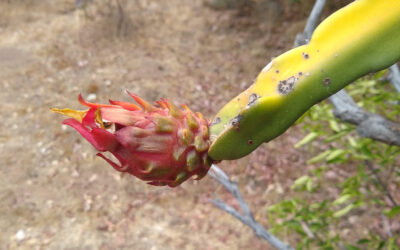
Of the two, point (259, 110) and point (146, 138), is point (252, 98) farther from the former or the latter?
point (146, 138)

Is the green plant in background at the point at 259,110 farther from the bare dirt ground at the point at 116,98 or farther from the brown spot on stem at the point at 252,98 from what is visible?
the bare dirt ground at the point at 116,98

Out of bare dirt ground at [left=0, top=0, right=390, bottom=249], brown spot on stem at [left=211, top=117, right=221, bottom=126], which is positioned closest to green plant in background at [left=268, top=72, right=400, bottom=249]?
brown spot on stem at [left=211, top=117, right=221, bottom=126]

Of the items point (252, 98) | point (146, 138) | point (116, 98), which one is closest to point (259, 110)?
point (252, 98)

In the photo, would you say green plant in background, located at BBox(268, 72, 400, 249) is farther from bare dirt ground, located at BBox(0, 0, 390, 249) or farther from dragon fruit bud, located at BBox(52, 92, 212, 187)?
bare dirt ground, located at BBox(0, 0, 390, 249)

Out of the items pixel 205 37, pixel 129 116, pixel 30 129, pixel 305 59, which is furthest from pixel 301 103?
pixel 205 37

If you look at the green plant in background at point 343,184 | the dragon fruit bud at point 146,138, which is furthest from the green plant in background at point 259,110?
the green plant in background at point 343,184

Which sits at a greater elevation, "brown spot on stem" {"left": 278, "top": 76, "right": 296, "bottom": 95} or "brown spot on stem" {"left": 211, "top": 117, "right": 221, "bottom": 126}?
"brown spot on stem" {"left": 278, "top": 76, "right": 296, "bottom": 95}
